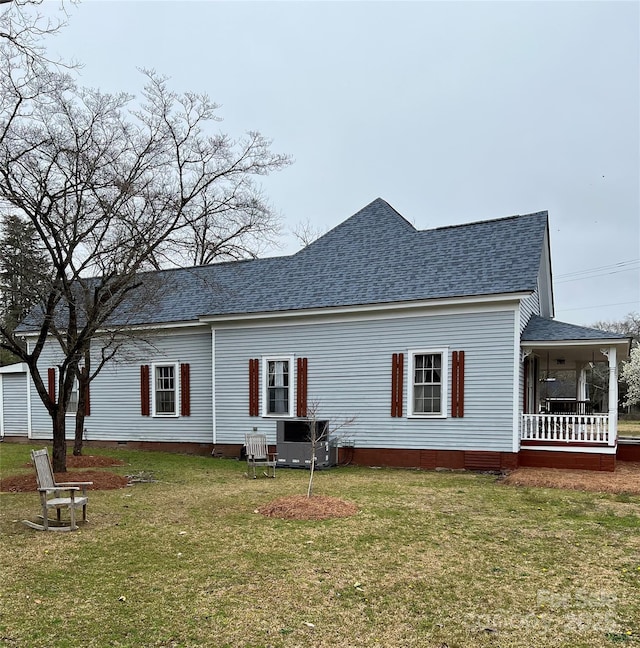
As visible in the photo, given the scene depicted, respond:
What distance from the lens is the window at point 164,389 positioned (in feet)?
58.9

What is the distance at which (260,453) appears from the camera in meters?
13.2

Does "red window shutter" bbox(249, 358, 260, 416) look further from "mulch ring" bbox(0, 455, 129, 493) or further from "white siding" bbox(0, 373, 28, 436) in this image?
"white siding" bbox(0, 373, 28, 436)

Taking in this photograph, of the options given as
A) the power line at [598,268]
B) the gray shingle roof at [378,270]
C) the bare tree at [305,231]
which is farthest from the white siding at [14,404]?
the power line at [598,268]

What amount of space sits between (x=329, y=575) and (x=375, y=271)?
10641mm

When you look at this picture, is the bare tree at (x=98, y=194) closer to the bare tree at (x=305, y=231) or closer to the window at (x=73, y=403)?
the window at (x=73, y=403)

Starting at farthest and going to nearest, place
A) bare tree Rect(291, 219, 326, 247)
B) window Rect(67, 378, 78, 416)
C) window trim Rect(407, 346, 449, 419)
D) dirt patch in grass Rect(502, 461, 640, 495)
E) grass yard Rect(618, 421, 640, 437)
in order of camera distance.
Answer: bare tree Rect(291, 219, 326, 247)
grass yard Rect(618, 421, 640, 437)
window Rect(67, 378, 78, 416)
window trim Rect(407, 346, 449, 419)
dirt patch in grass Rect(502, 461, 640, 495)

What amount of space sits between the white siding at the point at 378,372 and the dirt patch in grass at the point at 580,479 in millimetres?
947

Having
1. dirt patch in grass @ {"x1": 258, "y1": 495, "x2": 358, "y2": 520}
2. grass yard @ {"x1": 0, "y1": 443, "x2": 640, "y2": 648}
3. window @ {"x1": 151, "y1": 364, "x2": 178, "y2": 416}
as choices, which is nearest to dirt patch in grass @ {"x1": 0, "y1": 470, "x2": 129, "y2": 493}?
grass yard @ {"x1": 0, "y1": 443, "x2": 640, "y2": 648}

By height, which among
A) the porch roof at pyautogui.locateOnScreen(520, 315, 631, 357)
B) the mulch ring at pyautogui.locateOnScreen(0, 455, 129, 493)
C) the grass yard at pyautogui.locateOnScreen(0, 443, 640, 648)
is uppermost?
the porch roof at pyautogui.locateOnScreen(520, 315, 631, 357)

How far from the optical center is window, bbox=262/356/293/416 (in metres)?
15.6

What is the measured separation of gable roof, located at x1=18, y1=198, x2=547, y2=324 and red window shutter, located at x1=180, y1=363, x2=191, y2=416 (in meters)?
1.58

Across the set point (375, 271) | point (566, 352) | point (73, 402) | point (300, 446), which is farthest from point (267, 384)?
point (566, 352)

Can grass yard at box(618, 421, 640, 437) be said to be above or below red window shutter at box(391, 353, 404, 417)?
below

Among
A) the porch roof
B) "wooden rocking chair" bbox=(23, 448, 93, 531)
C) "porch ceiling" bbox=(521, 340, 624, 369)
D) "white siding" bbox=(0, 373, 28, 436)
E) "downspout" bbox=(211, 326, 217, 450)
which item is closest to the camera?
"wooden rocking chair" bbox=(23, 448, 93, 531)
